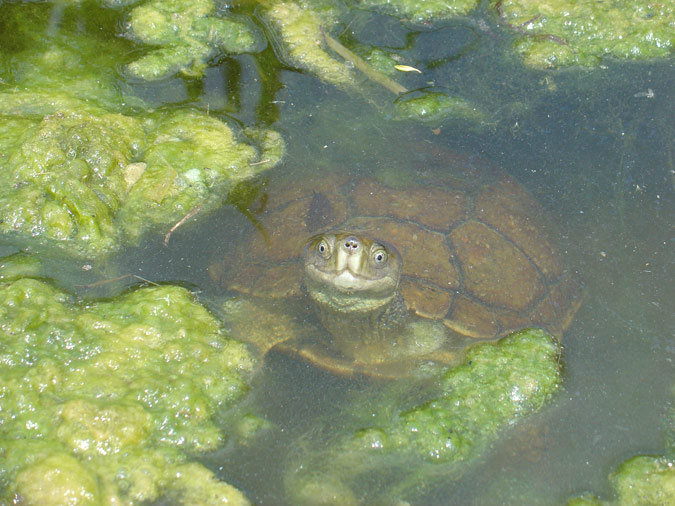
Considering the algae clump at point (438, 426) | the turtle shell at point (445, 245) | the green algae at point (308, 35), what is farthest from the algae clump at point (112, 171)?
the algae clump at point (438, 426)

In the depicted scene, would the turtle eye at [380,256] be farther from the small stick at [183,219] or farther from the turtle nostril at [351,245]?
the small stick at [183,219]

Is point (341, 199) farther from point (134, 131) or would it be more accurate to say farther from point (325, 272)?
point (134, 131)

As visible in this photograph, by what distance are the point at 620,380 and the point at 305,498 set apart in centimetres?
119

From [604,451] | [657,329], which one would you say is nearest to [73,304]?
[604,451]

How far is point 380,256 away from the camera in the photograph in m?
2.30

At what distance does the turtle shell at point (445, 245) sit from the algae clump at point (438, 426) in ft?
0.44

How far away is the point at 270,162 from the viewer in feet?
9.72

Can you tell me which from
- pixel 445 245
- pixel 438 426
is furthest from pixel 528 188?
pixel 438 426

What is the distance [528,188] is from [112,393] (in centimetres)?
193

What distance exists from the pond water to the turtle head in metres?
0.30

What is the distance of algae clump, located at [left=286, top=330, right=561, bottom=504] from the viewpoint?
2.03 meters

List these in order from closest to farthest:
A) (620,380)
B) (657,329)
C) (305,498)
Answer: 1. (305,498)
2. (620,380)
3. (657,329)

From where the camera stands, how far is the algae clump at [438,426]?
203 centimetres

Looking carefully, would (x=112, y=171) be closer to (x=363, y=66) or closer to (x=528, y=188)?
A: (x=363, y=66)
